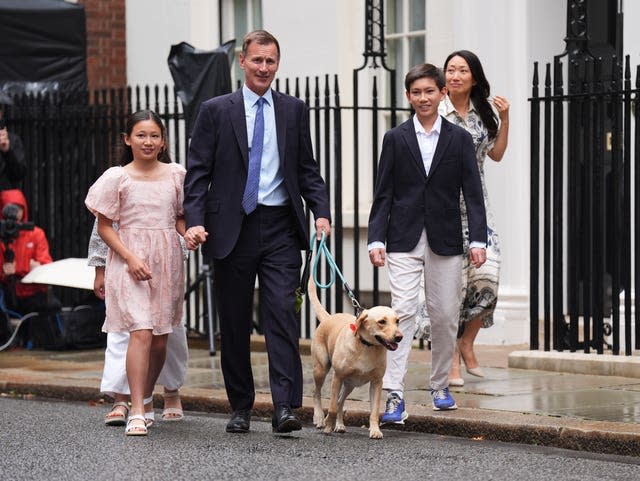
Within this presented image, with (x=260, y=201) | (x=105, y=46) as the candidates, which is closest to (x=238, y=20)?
(x=105, y=46)

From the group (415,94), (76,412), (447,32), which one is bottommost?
(76,412)

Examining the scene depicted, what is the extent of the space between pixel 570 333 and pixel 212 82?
155 inches

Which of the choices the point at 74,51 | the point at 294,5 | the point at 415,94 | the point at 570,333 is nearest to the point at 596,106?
the point at 570,333

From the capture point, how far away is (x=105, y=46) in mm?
16312

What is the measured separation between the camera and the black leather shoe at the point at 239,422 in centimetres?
779

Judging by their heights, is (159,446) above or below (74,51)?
below

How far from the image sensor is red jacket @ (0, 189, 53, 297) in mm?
12930

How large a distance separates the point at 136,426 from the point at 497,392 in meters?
2.36

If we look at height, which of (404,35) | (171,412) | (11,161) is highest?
(404,35)

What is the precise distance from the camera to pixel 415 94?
7891 millimetres

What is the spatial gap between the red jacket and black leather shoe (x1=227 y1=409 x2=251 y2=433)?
18.2ft

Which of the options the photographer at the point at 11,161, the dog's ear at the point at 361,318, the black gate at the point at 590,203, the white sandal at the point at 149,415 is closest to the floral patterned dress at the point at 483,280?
the black gate at the point at 590,203

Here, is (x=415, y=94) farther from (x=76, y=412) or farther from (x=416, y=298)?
(x=76, y=412)

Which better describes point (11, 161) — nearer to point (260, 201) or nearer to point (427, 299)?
point (260, 201)
